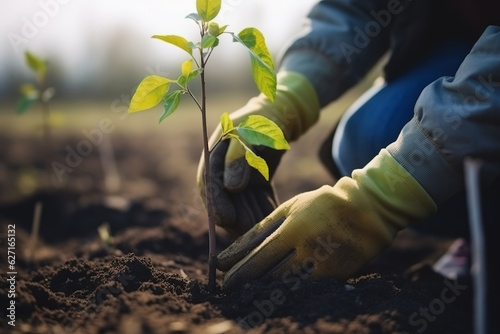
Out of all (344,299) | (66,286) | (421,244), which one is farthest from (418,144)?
(421,244)

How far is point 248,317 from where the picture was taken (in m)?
1.41

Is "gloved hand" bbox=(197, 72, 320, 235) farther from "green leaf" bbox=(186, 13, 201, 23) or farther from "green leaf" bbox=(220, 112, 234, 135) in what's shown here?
"green leaf" bbox=(186, 13, 201, 23)

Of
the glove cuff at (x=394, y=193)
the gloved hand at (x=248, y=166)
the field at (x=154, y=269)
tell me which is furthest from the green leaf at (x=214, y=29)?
Answer: the field at (x=154, y=269)

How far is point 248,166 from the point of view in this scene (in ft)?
6.22

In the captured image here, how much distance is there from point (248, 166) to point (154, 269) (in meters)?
0.52

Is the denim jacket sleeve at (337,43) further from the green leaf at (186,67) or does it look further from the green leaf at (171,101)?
the green leaf at (171,101)

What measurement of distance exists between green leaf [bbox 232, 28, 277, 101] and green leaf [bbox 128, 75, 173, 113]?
0.26m

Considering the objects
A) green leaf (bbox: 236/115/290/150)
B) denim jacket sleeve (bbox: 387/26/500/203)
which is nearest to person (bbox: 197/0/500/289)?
denim jacket sleeve (bbox: 387/26/500/203)

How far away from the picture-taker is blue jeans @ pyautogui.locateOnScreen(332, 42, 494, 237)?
2.17 meters

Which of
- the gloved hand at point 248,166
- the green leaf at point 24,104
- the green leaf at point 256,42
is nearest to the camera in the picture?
the green leaf at point 256,42

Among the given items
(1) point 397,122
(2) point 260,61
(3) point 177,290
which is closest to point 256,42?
(2) point 260,61

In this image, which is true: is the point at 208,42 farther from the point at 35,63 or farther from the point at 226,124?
the point at 35,63

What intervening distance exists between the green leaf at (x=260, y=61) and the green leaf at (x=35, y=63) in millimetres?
1739

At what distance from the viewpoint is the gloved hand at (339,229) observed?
156cm
